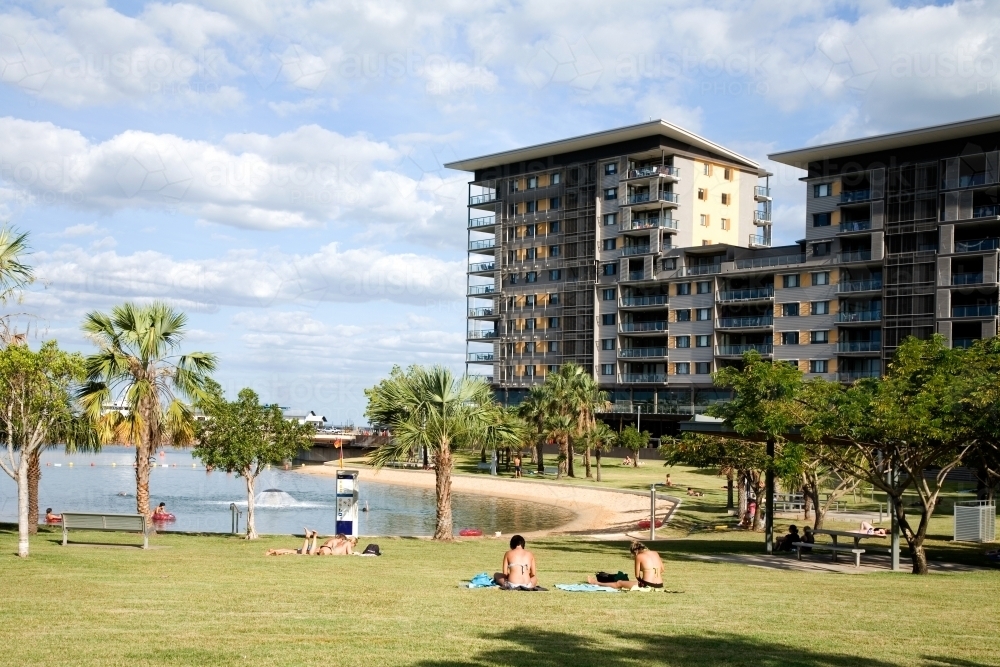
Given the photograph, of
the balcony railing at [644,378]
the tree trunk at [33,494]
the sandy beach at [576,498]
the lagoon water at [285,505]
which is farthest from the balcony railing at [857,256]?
the tree trunk at [33,494]

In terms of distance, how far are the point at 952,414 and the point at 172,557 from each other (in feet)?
57.2

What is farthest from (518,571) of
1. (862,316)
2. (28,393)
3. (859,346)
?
(862,316)

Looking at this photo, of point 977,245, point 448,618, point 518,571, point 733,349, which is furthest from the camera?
point 733,349

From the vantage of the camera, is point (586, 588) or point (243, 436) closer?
point (586, 588)

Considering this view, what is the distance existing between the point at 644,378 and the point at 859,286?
2502 centimetres

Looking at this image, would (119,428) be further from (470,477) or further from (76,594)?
(470,477)

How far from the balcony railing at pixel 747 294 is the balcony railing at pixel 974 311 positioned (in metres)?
17.8

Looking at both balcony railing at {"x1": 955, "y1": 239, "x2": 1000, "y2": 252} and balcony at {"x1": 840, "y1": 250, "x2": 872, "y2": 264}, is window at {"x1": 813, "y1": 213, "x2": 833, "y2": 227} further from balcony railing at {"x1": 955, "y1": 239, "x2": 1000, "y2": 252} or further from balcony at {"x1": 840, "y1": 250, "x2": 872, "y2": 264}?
balcony railing at {"x1": 955, "y1": 239, "x2": 1000, "y2": 252}

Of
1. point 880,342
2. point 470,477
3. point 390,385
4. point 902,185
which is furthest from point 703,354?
point 390,385

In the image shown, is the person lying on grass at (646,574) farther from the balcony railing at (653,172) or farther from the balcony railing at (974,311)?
the balcony railing at (653,172)

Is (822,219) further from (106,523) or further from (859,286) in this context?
(106,523)

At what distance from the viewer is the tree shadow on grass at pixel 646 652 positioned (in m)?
10.7

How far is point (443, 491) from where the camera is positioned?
1277 inches

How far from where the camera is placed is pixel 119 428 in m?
29.3
